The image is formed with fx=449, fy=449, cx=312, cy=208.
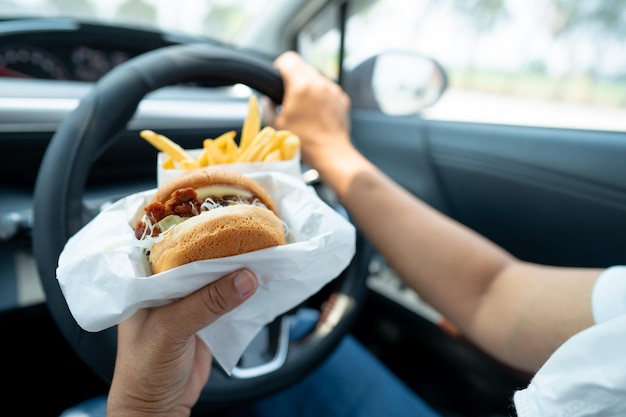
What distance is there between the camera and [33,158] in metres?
1.39

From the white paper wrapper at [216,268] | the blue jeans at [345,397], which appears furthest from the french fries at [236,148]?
the blue jeans at [345,397]

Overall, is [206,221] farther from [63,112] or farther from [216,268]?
[63,112]

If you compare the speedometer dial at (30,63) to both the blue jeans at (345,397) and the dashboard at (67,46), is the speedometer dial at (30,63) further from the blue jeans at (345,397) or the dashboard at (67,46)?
the blue jeans at (345,397)

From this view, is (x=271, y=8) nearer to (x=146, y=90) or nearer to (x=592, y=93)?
(x=592, y=93)

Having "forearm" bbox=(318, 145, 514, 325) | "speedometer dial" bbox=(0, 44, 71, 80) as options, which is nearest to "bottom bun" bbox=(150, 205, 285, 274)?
"forearm" bbox=(318, 145, 514, 325)

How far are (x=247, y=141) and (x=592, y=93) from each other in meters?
1.44

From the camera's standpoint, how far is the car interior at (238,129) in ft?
2.64

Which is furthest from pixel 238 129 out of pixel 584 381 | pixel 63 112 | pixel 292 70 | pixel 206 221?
pixel 584 381

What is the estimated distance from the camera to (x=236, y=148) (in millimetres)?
785

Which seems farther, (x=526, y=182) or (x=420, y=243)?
(x=526, y=182)

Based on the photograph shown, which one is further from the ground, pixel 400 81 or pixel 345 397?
pixel 400 81

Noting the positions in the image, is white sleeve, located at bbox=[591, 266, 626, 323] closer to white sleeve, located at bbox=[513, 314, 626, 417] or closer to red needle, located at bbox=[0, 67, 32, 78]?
white sleeve, located at bbox=[513, 314, 626, 417]

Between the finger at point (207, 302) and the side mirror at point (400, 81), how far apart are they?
1.35m

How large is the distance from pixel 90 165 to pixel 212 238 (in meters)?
0.38
